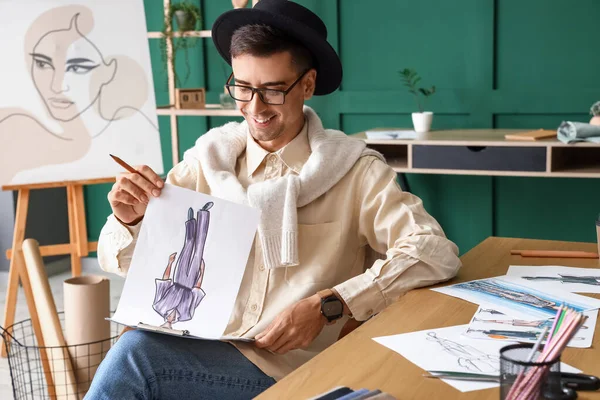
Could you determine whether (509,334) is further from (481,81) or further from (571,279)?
(481,81)

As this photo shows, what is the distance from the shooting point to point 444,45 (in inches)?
152

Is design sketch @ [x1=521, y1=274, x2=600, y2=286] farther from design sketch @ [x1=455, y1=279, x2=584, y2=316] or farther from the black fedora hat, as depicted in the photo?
the black fedora hat

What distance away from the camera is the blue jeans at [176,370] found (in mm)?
1514

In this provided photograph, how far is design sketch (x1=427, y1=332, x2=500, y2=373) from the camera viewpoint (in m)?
1.16

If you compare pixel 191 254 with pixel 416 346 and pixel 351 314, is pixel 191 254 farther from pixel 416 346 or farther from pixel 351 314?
pixel 416 346

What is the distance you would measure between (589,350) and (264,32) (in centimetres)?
93

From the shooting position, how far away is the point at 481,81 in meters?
3.81

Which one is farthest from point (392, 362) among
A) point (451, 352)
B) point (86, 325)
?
point (86, 325)

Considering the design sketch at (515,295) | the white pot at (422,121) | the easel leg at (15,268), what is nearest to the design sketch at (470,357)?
the design sketch at (515,295)

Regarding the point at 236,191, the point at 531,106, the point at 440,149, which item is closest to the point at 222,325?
the point at 236,191

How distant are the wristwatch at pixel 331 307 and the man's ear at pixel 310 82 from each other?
0.51 metres

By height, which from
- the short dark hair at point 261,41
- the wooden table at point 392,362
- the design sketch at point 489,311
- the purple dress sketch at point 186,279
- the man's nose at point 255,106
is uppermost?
the short dark hair at point 261,41

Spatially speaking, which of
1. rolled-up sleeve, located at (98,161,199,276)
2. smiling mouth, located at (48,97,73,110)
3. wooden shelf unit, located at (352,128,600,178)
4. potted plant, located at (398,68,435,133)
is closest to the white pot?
potted plant, located at (398,68,435,133)

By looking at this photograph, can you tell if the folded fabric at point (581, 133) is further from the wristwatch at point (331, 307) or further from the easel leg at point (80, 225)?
the easel leg at point (80, 225)
